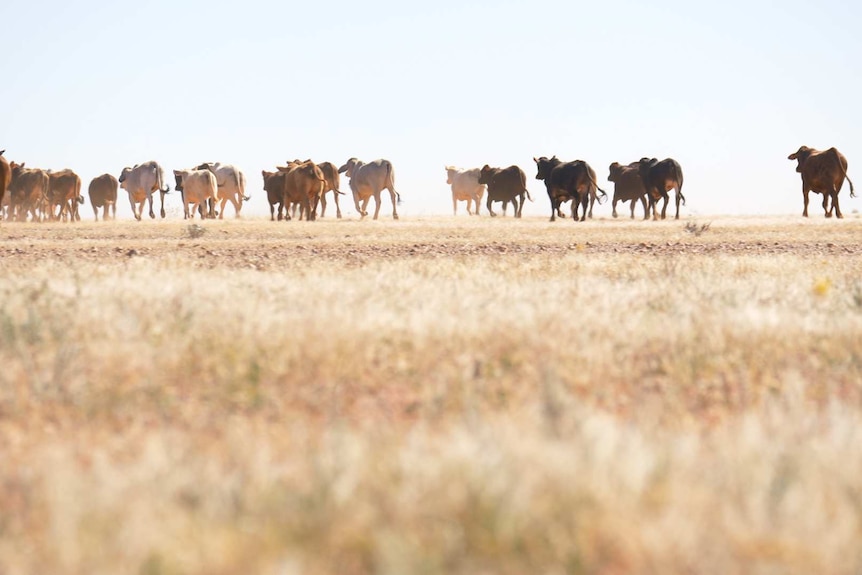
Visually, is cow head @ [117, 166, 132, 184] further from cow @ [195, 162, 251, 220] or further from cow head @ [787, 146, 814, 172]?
cow head @ [787, 146, 814, 172]

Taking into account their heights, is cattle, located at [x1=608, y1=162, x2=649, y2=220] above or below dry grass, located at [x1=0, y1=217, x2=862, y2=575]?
above

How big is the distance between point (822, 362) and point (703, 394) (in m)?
1.01

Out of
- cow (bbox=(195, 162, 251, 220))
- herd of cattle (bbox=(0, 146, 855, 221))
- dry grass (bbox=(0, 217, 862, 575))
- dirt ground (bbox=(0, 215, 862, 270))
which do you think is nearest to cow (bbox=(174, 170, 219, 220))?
herd of cattle (bbox=(0, 146, 855, 221))

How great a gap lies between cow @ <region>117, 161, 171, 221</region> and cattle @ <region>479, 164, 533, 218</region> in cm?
1583

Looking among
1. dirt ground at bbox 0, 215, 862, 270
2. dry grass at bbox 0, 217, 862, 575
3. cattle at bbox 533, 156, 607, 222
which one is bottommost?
dry grass at bbox 0, 217, 862, 575

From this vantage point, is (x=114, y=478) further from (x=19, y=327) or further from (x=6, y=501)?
(x=19, y=327)

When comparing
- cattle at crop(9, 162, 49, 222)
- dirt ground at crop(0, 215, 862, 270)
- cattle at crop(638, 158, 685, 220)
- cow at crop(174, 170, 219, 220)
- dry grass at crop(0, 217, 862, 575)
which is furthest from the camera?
cattle at crop(9, 162, 49, 222)

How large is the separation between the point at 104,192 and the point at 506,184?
72.1 feet

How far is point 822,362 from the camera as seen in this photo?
528cm

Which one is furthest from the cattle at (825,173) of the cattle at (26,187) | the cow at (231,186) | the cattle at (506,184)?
the cattle at (26,187)

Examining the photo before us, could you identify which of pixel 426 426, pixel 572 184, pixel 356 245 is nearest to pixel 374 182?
pixel 572 184

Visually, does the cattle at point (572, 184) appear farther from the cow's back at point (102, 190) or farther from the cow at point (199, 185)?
the cow's back at point (102, 190)

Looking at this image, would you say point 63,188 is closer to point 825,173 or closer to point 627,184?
point 627,184

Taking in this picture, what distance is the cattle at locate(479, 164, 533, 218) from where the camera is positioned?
48500 millimetres
